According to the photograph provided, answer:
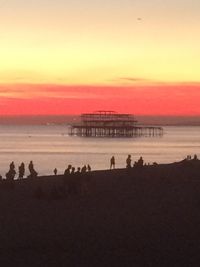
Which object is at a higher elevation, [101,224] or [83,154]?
[83,154]

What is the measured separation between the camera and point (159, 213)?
18516mm

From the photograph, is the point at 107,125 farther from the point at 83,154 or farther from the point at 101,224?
the point at 101,224

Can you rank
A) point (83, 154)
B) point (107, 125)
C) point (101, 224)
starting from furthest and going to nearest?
point (107, 125), point (83, 154), point (101, 224)

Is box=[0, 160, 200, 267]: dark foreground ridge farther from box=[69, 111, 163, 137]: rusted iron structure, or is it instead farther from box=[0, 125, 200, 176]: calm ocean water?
box=[69, 111, 163, 137]: rusted iron structure

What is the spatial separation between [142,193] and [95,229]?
741 centimetres

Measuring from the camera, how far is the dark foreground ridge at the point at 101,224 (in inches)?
513

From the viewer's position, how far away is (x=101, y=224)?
16688 mm

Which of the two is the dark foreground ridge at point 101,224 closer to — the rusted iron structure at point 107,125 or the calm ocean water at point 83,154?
the calm ocean water at point 83,154

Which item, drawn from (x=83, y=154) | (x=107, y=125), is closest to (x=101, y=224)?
(x=83, y=154)

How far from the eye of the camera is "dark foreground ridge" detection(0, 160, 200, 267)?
42.8 ft

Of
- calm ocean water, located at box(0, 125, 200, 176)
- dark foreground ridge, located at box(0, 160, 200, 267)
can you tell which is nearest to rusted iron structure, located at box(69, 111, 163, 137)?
calm ocean water, located at box(0, 125, 200, 176)

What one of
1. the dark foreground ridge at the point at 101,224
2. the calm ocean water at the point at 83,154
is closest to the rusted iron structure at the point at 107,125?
the calm ocean water at the point at 83,154

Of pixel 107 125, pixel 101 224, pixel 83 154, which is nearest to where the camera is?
pixel 101 224

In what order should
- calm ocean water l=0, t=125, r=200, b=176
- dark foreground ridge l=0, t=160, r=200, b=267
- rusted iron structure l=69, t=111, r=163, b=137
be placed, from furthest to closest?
rusted iron structure l=69, t=111, r=163, b=137 < calm ocean water l=0, t=125, r=200, b=176 < dark foreground ridge l=0, t=160, r=200, b=267
